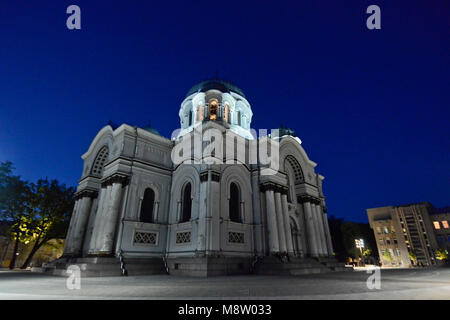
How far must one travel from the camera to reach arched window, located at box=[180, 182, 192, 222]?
16.9 metres

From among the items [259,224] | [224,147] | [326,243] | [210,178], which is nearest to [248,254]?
[259,224]

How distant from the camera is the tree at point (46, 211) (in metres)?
21.5

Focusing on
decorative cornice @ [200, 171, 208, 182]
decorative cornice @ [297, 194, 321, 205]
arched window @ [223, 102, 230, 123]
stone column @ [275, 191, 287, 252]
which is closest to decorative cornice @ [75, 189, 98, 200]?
decorative cornice @ [200, 171, 208, 182]

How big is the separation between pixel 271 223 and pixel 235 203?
2821 mm

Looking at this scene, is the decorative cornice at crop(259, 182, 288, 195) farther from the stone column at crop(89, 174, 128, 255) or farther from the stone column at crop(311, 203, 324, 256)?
the stone column at crop(89, 174, 128, 255)

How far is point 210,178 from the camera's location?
15.6 m

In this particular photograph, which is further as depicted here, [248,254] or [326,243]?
[326,243]

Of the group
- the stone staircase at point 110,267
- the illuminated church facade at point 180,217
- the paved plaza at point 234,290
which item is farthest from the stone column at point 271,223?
the paved plaza at point 234,290

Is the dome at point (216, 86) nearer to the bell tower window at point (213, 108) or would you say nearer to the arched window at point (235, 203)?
the bell tower window at point (213, 108)

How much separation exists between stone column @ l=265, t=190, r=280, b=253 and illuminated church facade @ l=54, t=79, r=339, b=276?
68 mm

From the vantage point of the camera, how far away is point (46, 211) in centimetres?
2223
